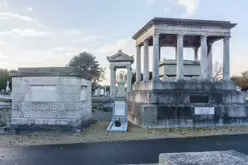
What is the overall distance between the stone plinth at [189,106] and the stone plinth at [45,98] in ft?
13.9

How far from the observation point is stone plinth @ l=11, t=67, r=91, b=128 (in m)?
11.5

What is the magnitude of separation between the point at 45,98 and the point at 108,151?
528cm

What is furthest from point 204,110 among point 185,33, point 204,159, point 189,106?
point 204,159

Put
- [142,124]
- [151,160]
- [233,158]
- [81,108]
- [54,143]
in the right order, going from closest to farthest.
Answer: [233,158] < [151,160] < [54,143] < [81,108] < [142,124]

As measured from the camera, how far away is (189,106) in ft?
46.3

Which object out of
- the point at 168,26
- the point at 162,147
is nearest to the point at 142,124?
the point at 162,147

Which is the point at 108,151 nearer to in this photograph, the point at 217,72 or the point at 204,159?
the point at 204,159

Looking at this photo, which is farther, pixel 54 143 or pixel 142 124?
pixel 142 124

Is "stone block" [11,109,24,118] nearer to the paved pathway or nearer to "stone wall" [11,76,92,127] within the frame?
"stone wall" [11,76,92,127]

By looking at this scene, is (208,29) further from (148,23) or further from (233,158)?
(233,158)

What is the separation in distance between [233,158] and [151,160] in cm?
370

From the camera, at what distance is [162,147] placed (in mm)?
8453

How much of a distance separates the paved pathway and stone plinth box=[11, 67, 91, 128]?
2.98 metres

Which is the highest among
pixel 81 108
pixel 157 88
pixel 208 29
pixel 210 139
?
pixel 208 29
